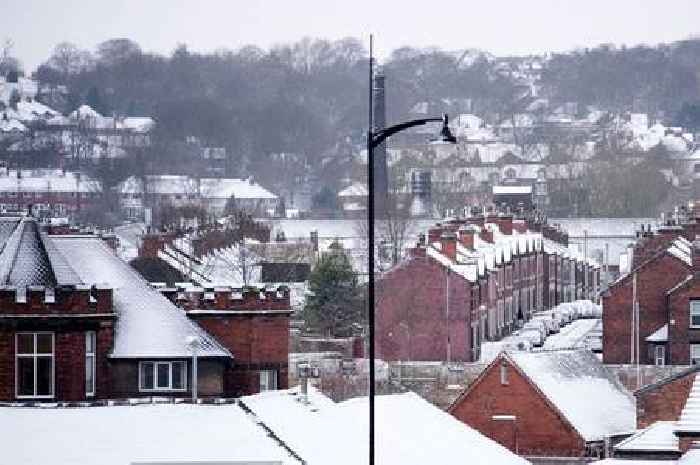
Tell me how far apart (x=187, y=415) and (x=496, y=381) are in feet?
70.9

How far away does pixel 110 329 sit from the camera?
38969 millimetres

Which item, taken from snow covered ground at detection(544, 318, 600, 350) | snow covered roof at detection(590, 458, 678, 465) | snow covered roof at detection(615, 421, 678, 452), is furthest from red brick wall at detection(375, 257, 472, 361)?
snow covered roof at detection(590, 458, 678, 465)

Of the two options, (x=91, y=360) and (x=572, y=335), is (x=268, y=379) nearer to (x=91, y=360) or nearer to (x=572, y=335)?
(x=91, y=360)

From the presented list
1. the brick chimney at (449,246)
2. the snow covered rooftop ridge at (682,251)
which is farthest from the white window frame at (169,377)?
the brick chimney at (449,246)

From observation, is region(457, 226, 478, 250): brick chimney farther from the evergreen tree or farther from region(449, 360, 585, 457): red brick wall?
region(449, 360, 585, 457): red brick wall

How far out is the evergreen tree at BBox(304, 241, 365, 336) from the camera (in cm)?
7600

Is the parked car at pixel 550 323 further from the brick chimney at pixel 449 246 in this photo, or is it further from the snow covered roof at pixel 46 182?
the snow covered roof at pixel 46 182

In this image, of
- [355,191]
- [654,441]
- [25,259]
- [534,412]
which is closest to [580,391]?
[534,412]

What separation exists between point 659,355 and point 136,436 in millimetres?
37446

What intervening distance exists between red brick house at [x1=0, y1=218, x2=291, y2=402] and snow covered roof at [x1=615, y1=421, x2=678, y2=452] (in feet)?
18.2

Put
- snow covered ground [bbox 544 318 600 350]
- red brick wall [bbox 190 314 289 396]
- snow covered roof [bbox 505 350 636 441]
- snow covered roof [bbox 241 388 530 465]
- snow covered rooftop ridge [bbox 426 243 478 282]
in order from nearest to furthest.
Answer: snow covered roof [bbox 241 388 530 465]
red brick wall [bbox 190 314 289 396]
snow covered roof [bbox 505 350 636 441]
snow covered ground [bbox 544 318 600 350]
snow covered rooftop ridge [bbox 426 243 478 282]

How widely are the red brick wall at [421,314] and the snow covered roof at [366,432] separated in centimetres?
2842

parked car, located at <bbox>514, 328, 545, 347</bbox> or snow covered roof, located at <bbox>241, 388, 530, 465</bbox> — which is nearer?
snow covered roof, located at <bbox>241, 388, 530, 465</bbox>

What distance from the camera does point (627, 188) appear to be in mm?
164250
